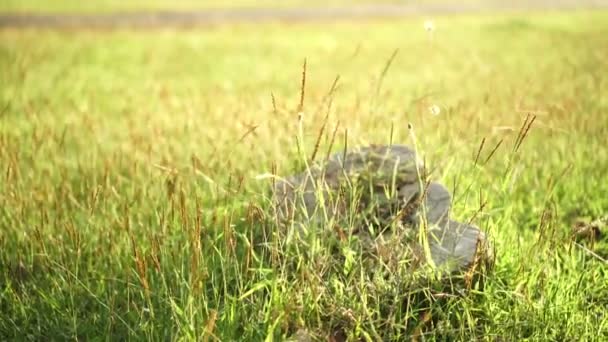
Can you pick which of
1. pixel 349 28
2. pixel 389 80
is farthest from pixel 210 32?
pixel 389 80

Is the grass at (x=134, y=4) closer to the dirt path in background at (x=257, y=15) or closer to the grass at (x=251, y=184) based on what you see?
the dirt path in background at (x=257, y=15)

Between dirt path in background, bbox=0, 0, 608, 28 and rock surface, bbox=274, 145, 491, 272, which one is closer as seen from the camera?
rock surface, bbox=274, 145, 491, 272

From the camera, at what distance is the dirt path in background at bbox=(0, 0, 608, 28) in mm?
13727

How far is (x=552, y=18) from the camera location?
14898 millimetres

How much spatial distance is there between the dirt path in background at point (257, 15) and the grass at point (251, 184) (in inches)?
143

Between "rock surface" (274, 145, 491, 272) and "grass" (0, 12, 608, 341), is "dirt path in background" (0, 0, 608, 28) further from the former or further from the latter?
"rock surface" (274, 145, 491, 272)

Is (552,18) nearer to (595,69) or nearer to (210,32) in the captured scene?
(210,32)

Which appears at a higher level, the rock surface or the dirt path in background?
the dirt path in background

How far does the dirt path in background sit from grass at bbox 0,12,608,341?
3642 mm

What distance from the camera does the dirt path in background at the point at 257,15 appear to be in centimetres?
1373

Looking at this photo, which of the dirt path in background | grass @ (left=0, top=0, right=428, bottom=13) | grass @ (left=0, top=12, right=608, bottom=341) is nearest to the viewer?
grass @ (left=0, top=12, right=608, bottom=341)

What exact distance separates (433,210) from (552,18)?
539 inches

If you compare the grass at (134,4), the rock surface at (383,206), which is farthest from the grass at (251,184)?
the grass at (134,4)

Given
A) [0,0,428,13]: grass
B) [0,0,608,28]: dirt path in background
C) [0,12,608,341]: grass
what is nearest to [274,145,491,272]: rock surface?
[0,12,608,341]: grass
